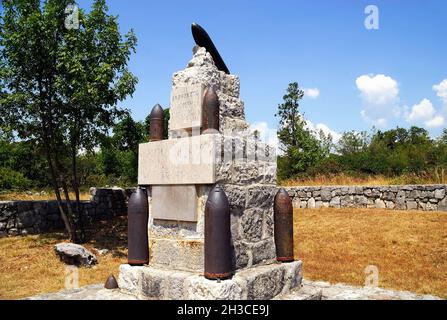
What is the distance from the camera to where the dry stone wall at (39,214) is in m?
11.0

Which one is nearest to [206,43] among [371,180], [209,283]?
[209,283]

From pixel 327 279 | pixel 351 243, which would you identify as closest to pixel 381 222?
pixel 351 243

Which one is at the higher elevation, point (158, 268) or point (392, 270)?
point (158, 268)

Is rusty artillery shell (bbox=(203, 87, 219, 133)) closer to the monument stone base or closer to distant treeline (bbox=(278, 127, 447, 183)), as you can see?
the monument stone base

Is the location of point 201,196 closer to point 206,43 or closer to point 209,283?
point 209,283

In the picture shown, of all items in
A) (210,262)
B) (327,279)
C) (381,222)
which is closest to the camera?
(210,262)

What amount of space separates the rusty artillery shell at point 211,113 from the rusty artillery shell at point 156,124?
2.37 ft

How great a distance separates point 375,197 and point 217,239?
1103 centimetres

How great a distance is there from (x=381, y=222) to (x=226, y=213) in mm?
8506

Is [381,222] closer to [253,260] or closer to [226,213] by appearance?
[253,260]

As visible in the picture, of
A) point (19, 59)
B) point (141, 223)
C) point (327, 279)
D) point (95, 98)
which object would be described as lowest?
point (327, 279)

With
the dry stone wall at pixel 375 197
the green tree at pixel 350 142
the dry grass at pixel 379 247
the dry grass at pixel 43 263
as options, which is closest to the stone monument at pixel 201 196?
the dry grass at pixel 379 247

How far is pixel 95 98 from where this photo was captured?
9.35 meters

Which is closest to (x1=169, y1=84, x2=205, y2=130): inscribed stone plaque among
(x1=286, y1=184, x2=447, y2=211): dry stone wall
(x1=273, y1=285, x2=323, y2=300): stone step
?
(x1=273, y1=285, x2=323, y2=300): stone step
